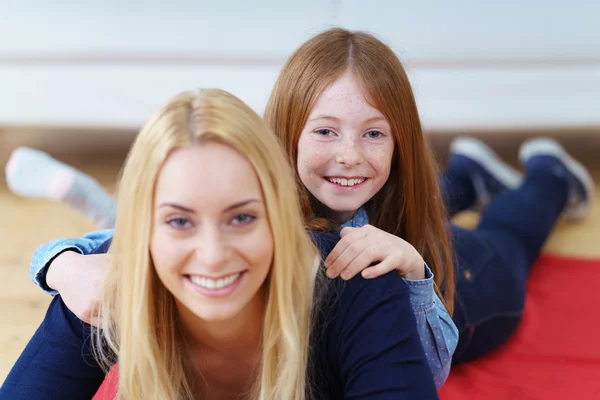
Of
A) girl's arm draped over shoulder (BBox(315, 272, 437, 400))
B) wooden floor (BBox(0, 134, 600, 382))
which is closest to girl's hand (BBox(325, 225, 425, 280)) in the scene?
girl's arm draped over shoulder (BBox(315, 272, 437, 400))

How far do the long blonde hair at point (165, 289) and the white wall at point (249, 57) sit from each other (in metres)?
1.23

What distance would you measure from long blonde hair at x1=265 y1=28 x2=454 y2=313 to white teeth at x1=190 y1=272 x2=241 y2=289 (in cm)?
28

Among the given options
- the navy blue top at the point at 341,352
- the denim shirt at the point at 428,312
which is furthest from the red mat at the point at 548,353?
the denim shirt at the point at 428,312

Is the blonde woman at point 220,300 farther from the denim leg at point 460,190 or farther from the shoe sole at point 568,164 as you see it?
Result: the shoe sole at point 568,164

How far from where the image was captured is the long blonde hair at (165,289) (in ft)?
2.93

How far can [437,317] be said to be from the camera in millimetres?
1138

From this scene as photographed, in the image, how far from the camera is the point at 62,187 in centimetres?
179

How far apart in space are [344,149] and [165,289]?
0.39 meters

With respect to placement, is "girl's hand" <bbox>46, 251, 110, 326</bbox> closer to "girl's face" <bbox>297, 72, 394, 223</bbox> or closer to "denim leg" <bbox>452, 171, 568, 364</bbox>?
"girl's face" <bbox>297, 72, 394, 223</bbox>

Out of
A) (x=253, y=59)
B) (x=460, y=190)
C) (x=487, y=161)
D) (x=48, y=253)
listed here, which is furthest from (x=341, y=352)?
(x=253, y=59)

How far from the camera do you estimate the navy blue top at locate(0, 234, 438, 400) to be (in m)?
0.96

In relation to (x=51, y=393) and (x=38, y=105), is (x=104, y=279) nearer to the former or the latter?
(x=51, y=393)

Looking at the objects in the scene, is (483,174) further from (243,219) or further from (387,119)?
(243,219)

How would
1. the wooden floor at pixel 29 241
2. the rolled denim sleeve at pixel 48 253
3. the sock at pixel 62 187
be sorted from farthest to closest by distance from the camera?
the sock at pixel 62 187
the wooden floor at pixel 29 241
the rolled denim sleeve at pixel 48 253
